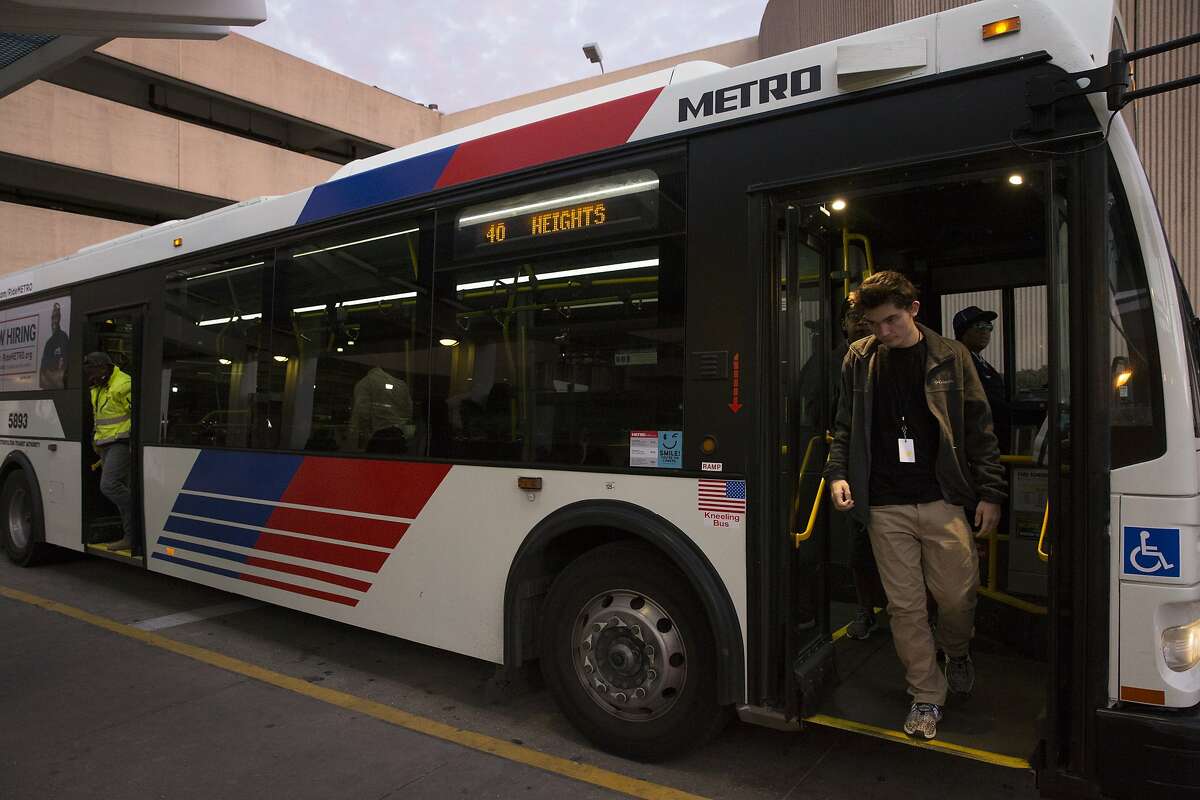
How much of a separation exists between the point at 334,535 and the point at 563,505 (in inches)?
69.3

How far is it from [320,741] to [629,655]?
1610 mm

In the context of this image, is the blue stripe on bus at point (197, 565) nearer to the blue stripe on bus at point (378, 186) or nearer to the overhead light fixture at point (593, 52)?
the blue stripe on bus at point (378, 186)

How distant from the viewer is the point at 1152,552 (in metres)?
2.37

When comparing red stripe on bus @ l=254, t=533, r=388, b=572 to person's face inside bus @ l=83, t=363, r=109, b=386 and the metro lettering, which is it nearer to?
person's face inside bus @ l=83, t=363, r=109, b=386

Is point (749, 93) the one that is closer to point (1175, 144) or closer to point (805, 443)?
point (805, 443)

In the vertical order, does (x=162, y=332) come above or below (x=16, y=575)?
above

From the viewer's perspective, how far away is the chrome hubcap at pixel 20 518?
7.59 m

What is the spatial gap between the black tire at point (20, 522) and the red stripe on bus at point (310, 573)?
3.79 metres

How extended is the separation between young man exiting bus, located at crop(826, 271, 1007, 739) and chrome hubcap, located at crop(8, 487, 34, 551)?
7.94 metres

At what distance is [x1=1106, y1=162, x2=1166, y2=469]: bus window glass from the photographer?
2408 millimetres

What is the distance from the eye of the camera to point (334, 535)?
4.54 m

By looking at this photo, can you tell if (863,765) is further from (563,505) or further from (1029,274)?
(1029,274)

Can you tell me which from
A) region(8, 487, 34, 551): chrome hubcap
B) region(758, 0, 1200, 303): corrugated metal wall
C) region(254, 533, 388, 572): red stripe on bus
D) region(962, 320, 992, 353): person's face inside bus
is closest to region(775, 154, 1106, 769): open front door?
region(962, 320, 992, 353): person's face inside bus

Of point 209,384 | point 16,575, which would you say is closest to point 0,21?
point 209,384
